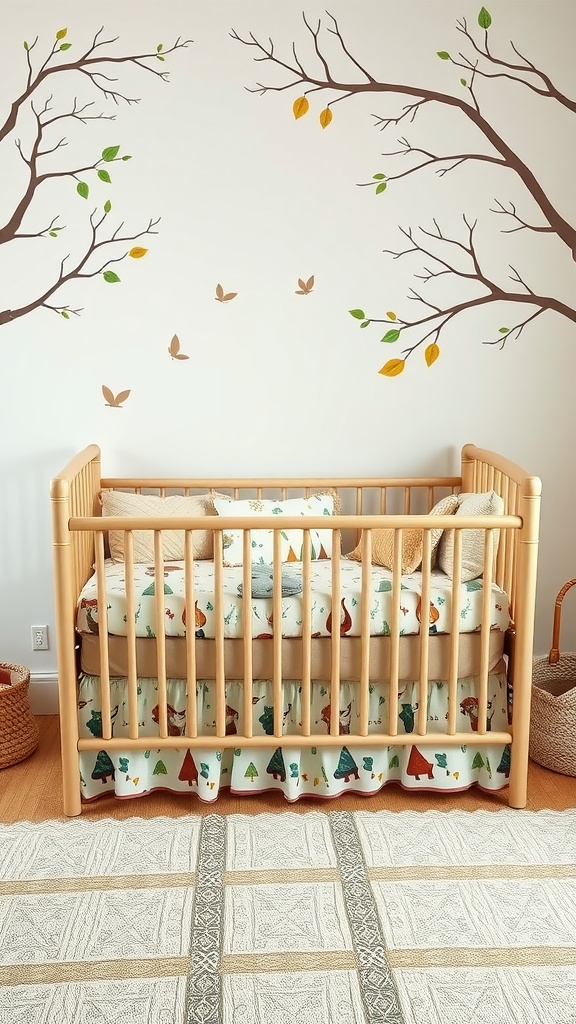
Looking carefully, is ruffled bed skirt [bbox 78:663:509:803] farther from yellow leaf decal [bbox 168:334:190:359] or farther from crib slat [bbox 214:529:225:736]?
yellow leaf decal [bbox 168:334:190:359]

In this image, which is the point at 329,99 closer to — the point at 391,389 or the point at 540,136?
the point at 540,136

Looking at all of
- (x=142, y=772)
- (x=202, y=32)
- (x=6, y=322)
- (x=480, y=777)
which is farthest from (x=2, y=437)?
(x=480, y=777)

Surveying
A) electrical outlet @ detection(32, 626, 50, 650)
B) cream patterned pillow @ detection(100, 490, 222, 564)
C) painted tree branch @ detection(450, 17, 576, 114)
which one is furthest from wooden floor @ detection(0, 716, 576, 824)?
painted tree branch @ detection(450, 17, 576, 114)

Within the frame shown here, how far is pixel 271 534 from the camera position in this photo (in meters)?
2.90

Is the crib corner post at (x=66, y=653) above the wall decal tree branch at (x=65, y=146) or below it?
below

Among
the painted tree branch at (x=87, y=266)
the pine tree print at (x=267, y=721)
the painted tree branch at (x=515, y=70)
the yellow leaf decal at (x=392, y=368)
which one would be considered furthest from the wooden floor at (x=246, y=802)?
the painted tree branch at (x=515, y=70)

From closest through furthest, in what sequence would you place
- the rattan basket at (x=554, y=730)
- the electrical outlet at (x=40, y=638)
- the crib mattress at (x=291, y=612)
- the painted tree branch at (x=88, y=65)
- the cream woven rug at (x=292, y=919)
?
the cream woven rug at (x=292, y=919) → the crib mattress at (x=291, y=612) → the rattan basket at (x=554, y=730) → the painted tree branch at (x=88, y=65) → the electrical outlet at (x=40, y=638)

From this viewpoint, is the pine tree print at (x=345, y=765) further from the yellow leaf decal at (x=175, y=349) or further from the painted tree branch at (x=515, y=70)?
the painted tree branch at (x=515, y=70)

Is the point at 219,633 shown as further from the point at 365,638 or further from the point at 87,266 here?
the point at 87,266

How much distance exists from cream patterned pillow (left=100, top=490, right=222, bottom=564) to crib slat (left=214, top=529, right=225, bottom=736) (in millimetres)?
538

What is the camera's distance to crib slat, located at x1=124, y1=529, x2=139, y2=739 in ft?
7.47

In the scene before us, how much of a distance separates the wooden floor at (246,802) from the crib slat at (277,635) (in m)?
0.23

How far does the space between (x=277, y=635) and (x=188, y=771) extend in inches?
18.1

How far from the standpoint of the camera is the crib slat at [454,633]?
2.32 meters
